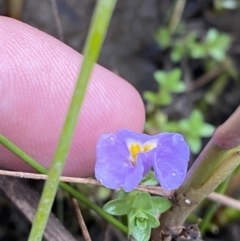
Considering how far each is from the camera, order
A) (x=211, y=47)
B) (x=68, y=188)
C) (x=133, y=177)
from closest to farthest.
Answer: (x=133, y=177) → (x=68, y=188) → (x=211, y=47)

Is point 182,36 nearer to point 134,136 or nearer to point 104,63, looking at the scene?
point 104,63

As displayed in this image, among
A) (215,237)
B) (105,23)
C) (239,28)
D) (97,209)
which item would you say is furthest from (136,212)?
(239,28)

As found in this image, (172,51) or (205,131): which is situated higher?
(172,51)

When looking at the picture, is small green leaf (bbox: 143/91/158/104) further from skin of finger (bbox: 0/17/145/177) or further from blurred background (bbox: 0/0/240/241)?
skin of finger (bbox: 0/17/145/177)

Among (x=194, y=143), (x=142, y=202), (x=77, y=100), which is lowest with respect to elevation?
(x=194, y=143)

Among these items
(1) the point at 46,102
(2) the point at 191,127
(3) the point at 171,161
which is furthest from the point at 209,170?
(2) the point at 191,127

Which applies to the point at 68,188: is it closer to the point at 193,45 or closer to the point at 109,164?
the point at 109,164

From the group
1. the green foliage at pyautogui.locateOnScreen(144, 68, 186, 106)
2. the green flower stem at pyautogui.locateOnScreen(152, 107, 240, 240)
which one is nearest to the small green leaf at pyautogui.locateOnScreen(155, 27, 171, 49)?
the green foliage at pyautogui.locateOnScreen(144, 68, 186, 106)
